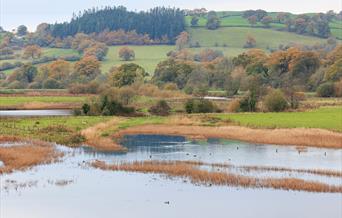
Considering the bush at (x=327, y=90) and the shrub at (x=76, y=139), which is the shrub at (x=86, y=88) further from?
the shrub at (x=76, y=139)

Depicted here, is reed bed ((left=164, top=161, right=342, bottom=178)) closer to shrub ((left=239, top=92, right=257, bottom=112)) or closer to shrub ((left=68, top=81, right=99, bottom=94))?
shrub ((left=239, top=92, right=257, bottom=112))

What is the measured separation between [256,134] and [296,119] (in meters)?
11.6

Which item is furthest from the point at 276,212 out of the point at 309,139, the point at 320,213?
the point at 309,139

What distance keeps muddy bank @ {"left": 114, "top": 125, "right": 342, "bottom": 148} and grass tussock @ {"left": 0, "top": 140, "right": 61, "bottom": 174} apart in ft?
45.1

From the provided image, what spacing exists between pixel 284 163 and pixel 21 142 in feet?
80.6

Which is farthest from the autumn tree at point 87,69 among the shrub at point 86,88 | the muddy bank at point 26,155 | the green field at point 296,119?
the muddy bank at point 26,155

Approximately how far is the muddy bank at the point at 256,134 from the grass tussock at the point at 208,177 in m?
16.9

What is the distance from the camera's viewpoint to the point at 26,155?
4691cm

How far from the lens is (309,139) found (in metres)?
58.8

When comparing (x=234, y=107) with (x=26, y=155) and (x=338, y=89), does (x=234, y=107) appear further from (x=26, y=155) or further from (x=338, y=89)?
(x=26, y=155)

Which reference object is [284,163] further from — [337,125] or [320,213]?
[337,125]

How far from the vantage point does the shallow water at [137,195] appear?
31.5 meters

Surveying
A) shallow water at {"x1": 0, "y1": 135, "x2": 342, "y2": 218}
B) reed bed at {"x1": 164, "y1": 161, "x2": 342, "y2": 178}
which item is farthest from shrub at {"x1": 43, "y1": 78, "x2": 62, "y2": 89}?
reed bed at {"x1": 164, "y1": 161, "x2": 342, "y2": 178}

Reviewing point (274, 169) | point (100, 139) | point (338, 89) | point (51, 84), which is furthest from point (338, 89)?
point (274, 169)
